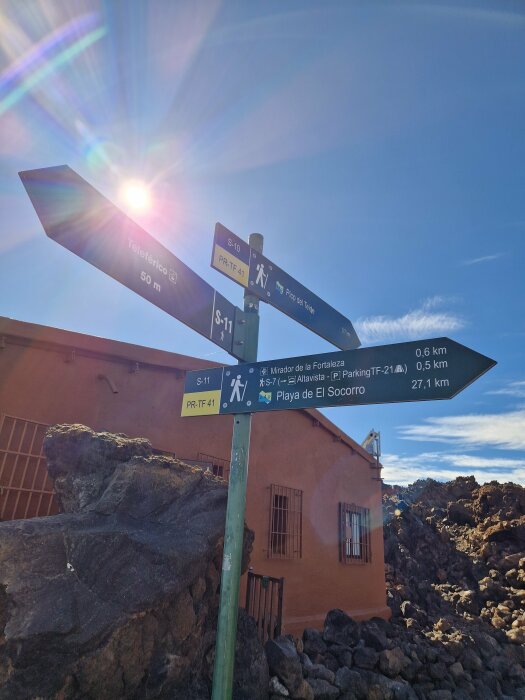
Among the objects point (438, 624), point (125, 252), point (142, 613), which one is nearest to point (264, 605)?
point (142, 613)

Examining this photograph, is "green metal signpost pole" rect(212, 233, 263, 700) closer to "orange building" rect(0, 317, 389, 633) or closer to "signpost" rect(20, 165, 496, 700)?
"signpost" rect(20, 165, 496, 700)

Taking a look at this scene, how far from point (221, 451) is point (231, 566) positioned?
4984 millimetres

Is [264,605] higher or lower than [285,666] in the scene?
higher

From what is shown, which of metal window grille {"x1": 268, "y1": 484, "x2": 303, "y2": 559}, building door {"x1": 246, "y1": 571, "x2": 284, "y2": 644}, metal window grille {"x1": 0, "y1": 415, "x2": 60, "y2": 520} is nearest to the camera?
metal window grille {"x1": 0, "y1": 415, "x2": 60, "y2": 520}

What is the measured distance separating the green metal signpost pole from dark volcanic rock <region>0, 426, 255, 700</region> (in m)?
0.88

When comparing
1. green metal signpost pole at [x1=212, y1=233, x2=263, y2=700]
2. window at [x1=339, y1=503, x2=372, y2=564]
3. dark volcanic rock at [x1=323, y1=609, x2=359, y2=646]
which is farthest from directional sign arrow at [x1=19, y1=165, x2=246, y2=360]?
window at [x1=339, y1=503, x2=372, y2=564]

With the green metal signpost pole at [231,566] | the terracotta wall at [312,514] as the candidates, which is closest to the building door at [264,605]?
the terracotta wall at [312,514]

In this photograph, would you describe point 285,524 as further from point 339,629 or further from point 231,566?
point 231,566

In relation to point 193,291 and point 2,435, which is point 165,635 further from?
point 2,435

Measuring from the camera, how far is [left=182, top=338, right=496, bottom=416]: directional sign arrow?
9.23ft

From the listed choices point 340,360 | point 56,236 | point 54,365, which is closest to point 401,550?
point 54,365

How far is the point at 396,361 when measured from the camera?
118 inches

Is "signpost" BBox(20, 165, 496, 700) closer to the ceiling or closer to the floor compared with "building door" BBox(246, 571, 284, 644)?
closer to the ceiling

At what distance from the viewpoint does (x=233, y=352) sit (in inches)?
140
